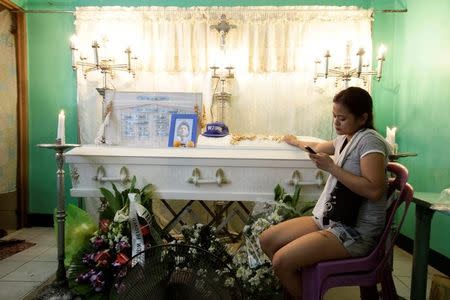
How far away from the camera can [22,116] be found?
307 centimetres

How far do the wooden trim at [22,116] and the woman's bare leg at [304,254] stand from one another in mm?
2683

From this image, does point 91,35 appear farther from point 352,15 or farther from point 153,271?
point 153,271

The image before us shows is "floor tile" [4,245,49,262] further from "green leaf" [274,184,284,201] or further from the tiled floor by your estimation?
"green leaf" [274,184,284,201]

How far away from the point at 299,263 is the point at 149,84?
7.02 ft

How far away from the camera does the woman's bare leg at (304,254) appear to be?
1.32m

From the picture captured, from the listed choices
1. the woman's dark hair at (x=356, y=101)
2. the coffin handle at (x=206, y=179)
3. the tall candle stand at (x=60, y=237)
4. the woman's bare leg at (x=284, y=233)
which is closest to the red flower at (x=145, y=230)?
the coffin handle at (x=206, y=179)

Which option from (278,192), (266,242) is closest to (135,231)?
(266,242)

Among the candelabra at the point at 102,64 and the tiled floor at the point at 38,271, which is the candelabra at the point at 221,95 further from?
the tiled floor at the point at 38,271

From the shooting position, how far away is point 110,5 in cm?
302

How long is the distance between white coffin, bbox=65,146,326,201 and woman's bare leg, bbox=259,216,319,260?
0.32 metres

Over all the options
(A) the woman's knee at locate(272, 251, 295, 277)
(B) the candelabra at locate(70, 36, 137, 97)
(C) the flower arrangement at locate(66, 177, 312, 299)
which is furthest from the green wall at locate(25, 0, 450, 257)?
(A) the woman's knee at locate(272, 251, 295, 277)

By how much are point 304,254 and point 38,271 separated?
1.82 m

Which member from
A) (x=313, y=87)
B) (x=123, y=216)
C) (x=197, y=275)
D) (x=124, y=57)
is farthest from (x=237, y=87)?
(x=197, y=275)

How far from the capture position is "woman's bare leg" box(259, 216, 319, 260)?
60.4 inches
